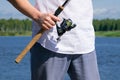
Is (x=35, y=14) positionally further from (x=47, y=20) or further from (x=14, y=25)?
(x=14, y=25)

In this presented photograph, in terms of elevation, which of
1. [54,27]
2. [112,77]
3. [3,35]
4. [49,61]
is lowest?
[3,35]

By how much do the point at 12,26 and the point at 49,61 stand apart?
74.7 meters

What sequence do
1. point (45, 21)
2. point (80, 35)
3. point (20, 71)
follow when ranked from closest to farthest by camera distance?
point (45, 21) < point (80, 35) < point (20, 71)

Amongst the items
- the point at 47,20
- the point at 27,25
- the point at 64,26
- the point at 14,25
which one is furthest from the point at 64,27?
the point at 14,25

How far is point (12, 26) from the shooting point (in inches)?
3029

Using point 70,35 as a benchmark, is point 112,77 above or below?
below

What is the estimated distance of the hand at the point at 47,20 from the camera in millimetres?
2566

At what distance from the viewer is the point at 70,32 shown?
2.72m

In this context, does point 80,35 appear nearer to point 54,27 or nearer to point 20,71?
point 54,27

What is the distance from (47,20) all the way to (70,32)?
0.73 ft

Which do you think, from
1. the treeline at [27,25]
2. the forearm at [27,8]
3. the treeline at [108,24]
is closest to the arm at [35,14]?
the forearm at [27,8]

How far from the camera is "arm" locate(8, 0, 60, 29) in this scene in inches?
101

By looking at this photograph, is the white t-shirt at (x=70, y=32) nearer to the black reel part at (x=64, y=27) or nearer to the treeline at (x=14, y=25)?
the black reel part at (x=64, y=27)

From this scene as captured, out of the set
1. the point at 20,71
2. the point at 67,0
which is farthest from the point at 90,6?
the point at 20,71
